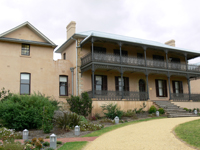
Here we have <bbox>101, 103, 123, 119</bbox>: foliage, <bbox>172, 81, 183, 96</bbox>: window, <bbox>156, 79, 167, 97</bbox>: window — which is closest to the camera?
<bbox>101, 103, 123, 119</bbox>: foliage

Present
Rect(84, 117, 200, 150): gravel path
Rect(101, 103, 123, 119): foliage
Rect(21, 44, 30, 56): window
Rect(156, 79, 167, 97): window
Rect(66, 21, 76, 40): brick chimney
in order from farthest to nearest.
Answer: Rect(156, 79, 167, 97): window, Rect(66, 21, 76, 40): brick chimney, Rect(21, 44, 30, 56): window, Rect(101, 103, 123, 119): foliage, Rect(84, 117, 200, 150): gravel path

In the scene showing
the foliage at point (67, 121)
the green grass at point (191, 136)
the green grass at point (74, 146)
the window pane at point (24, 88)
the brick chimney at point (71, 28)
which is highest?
the brick chimney at point (71, 28)

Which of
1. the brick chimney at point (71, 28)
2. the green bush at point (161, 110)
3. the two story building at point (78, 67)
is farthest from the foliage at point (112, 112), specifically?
the brick chimney at point (71, 28)

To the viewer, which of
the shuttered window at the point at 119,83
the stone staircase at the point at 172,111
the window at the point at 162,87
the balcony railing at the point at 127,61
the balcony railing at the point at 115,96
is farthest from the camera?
the window at the point at 162,87

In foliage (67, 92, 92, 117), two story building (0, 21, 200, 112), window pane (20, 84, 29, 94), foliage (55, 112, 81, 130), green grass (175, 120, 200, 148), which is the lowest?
green grass (175, 120, 200, 148)

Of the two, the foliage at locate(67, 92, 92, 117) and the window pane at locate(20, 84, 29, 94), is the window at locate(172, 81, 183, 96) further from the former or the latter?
the window pane at locate(20, 84, 29, 94)

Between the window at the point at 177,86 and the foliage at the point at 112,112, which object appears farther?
the window at the point at 177,86

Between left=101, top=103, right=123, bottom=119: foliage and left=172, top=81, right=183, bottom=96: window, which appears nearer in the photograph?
left=101, top=103, right=123, bottom=119: foliage

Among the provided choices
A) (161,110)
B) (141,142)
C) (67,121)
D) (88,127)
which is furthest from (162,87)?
(141,142)

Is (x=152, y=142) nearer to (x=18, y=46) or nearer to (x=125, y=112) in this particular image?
(x=125, y=112)

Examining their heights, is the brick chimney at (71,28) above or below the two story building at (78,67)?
above

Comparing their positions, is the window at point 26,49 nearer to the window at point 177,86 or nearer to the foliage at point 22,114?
the foliage at point 22,114

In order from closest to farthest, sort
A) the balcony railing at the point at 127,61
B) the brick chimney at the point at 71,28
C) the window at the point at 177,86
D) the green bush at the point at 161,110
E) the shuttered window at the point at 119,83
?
the green bush at the point at 161,110
the balcony railing at the point at 127,61
the shuttered window at the point at 119,83
the brick chimney at the point at 71,28
the window at the point at 177,86

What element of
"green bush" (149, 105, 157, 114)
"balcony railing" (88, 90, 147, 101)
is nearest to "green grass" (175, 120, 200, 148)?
"green bush" (149, 105, 157, 114)
